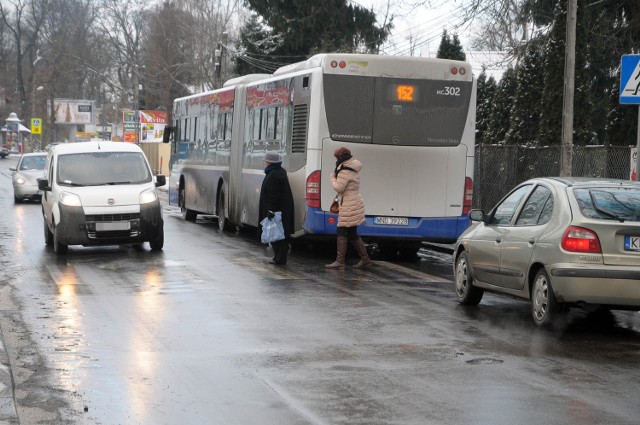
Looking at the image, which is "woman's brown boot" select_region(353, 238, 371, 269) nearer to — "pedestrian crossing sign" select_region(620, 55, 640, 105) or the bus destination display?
the bus destination display

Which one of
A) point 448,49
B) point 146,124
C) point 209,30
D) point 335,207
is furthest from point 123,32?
point 335,207

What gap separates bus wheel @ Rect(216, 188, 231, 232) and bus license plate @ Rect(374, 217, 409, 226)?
6.82m

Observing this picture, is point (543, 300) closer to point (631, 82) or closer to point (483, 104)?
point (631, 82)

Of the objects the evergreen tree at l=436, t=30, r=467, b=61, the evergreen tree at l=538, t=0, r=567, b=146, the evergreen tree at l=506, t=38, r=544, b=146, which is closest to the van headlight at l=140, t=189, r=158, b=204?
the evergreen tree at l=538, t=0, r=567, b=146

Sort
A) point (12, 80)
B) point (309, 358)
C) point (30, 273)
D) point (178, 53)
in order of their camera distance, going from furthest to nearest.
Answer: point (12, 80) < point (178, 53) < point (30, 273) < point (309, 358)

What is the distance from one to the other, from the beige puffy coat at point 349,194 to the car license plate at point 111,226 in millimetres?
3771

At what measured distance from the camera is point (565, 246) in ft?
36.2

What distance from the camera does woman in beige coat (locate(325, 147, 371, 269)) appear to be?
17.2m

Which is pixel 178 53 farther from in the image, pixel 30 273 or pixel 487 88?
pixel 30 273

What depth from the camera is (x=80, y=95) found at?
130500 mm

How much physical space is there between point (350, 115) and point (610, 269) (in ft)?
26.5

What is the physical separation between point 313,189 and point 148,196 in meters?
2.93

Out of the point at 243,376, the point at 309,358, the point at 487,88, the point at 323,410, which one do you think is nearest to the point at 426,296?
the point at 309,358

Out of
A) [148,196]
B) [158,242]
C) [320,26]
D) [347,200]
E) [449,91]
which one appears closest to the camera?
[347,200]
